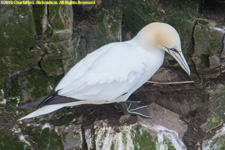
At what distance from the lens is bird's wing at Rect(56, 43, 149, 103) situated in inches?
105

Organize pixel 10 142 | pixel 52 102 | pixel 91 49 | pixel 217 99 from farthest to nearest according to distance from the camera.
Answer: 1. pixel 91 49
2. pixel 217 99
3. pixel 10 142
4. pixel 52 102

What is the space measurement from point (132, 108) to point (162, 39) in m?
0.94

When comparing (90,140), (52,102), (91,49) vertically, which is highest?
(91,49)

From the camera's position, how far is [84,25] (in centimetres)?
371

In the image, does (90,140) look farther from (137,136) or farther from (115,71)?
(115,71)

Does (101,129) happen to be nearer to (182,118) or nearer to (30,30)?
(182,118)

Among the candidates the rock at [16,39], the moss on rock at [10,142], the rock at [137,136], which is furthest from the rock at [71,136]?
the rock at [16,39]

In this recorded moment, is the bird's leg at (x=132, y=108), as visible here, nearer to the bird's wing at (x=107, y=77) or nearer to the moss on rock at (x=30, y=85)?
the bird's wing at (x=107, y=77)

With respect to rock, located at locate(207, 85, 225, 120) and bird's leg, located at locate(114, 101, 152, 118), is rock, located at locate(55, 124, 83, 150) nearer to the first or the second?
bird's leg, located at locate(114, 101, 152, 118)

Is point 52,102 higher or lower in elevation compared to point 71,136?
higher

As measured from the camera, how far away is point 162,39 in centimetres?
273

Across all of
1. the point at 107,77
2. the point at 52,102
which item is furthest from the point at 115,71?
the point at 52,102

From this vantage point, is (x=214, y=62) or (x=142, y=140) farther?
(x=214, y=62)

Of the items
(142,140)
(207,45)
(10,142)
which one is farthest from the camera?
(207,45)
